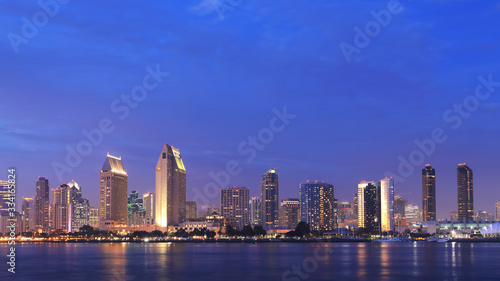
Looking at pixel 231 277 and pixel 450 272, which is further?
pixel 450 272

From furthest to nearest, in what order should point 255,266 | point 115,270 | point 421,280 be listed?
point 255,266
point 115,270
point 421,280

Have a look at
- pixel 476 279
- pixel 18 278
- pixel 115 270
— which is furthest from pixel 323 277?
pixel 18 278

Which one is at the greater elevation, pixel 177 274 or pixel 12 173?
pixel 12 173

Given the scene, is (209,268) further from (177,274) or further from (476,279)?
(476,279)

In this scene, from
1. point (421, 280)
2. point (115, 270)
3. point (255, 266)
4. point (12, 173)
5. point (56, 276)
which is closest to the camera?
point (12, 173)

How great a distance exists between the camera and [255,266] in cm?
11469

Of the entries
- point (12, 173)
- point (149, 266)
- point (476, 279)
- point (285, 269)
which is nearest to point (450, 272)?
point (476, 279)

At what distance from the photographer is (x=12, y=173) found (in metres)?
68.9

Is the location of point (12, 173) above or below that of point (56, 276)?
above

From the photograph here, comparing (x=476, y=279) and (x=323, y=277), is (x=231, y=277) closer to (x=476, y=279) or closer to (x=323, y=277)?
(x=323, y=277)

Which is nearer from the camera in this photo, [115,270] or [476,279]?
[476,279]

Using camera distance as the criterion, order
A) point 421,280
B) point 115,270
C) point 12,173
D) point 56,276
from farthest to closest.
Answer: point 115,270 → point 56,276 → point 421,280 → point 12,173

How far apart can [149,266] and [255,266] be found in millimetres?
20046

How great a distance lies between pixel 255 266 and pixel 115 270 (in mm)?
25929
